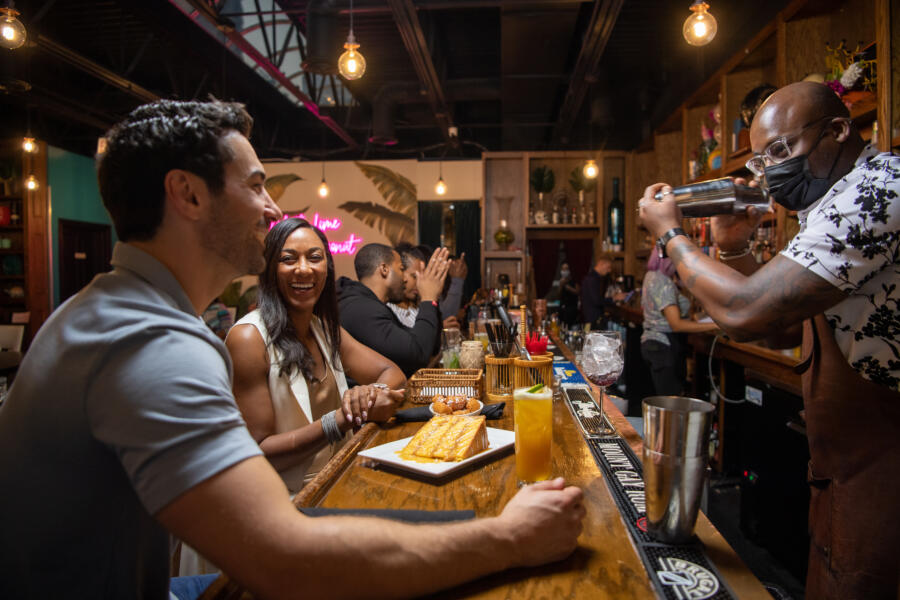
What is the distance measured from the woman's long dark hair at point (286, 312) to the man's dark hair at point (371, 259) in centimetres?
109

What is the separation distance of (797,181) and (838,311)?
0.40 meters

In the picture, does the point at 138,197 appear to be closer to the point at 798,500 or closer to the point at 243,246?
the point at 243,246

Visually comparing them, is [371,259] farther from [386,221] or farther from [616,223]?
[386,221]

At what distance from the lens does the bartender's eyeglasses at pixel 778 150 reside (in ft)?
4.74

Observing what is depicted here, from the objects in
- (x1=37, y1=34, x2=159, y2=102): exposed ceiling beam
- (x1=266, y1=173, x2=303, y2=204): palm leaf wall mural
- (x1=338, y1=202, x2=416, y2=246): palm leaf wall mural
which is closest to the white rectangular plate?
(x1=37, y1=34, x2=159, y2=102): exposed ceiling beam

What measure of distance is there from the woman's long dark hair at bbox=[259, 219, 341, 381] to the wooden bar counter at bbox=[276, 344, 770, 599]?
48 centimetres

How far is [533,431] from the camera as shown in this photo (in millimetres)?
1112

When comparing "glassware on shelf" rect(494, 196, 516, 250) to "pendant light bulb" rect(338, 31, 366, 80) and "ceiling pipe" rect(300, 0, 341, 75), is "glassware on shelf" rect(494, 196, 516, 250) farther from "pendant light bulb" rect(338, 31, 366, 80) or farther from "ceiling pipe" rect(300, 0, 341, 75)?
"pendant light bulb" rect(338, 31, 366, 80)

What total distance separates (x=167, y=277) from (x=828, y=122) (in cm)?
166

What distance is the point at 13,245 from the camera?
8648 millimetres

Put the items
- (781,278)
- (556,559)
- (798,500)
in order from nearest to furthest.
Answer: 1. (556,559)
2. (781,278)
3. (798,500)

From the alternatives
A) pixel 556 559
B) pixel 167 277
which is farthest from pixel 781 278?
pixel 167 277

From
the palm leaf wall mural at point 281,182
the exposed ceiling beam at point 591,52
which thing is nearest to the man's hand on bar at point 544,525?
the exposed ceiling beam at point 591,52

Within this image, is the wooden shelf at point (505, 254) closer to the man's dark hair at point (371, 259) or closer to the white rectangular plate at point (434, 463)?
the man's dark hair at point (371, 259)
